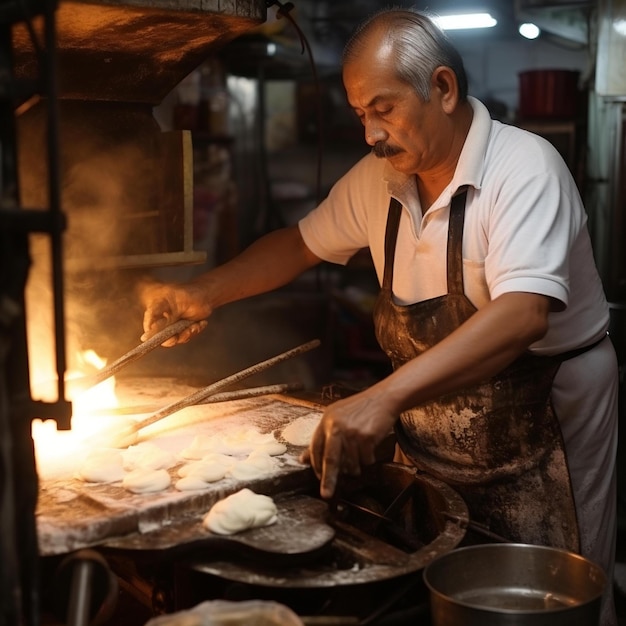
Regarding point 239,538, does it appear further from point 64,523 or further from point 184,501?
point 64,523

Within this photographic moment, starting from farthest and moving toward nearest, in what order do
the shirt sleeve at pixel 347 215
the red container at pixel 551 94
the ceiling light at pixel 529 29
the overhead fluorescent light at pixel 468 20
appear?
the red container at pixel 551 94
the ceiling light at pixel 529 29
the overhead fluorescent light at pixel 468 20
the shirt sleeve at pixel 347 215

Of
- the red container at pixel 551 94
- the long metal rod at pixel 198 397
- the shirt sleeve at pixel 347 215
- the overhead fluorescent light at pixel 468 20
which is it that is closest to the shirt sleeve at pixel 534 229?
the shirt sleeve at pixel 347 215

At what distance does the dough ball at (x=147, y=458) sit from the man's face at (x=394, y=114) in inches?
50.0

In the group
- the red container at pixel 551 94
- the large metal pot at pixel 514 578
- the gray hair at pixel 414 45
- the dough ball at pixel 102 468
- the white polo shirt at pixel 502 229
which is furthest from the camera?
the red container at pixel 551 94

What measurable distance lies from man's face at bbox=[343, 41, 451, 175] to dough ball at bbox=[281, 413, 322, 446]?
971 millimetres

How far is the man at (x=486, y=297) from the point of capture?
2.62 meters

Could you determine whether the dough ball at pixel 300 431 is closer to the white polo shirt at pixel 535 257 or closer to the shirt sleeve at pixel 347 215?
the white polo shirt at pixel 535 257

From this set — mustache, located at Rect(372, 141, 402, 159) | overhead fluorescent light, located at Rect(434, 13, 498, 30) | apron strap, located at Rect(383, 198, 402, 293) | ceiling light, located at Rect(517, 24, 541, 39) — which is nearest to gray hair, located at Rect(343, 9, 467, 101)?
mustache, located at Rect(372, 141, 402, 159)

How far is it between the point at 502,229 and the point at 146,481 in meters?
1.35

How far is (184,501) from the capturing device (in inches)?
92.6

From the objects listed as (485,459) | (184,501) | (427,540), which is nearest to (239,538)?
(184,501)

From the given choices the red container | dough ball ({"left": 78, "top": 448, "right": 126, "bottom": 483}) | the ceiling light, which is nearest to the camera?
dough ball ({"left": 78, "top": 448, "right": 126, "bottom": 483})

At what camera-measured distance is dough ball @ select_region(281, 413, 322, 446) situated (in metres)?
2.86

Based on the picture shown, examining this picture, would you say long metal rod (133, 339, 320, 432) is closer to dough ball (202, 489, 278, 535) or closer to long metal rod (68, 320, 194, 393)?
long metal rod (68, 320, 194, 393)
